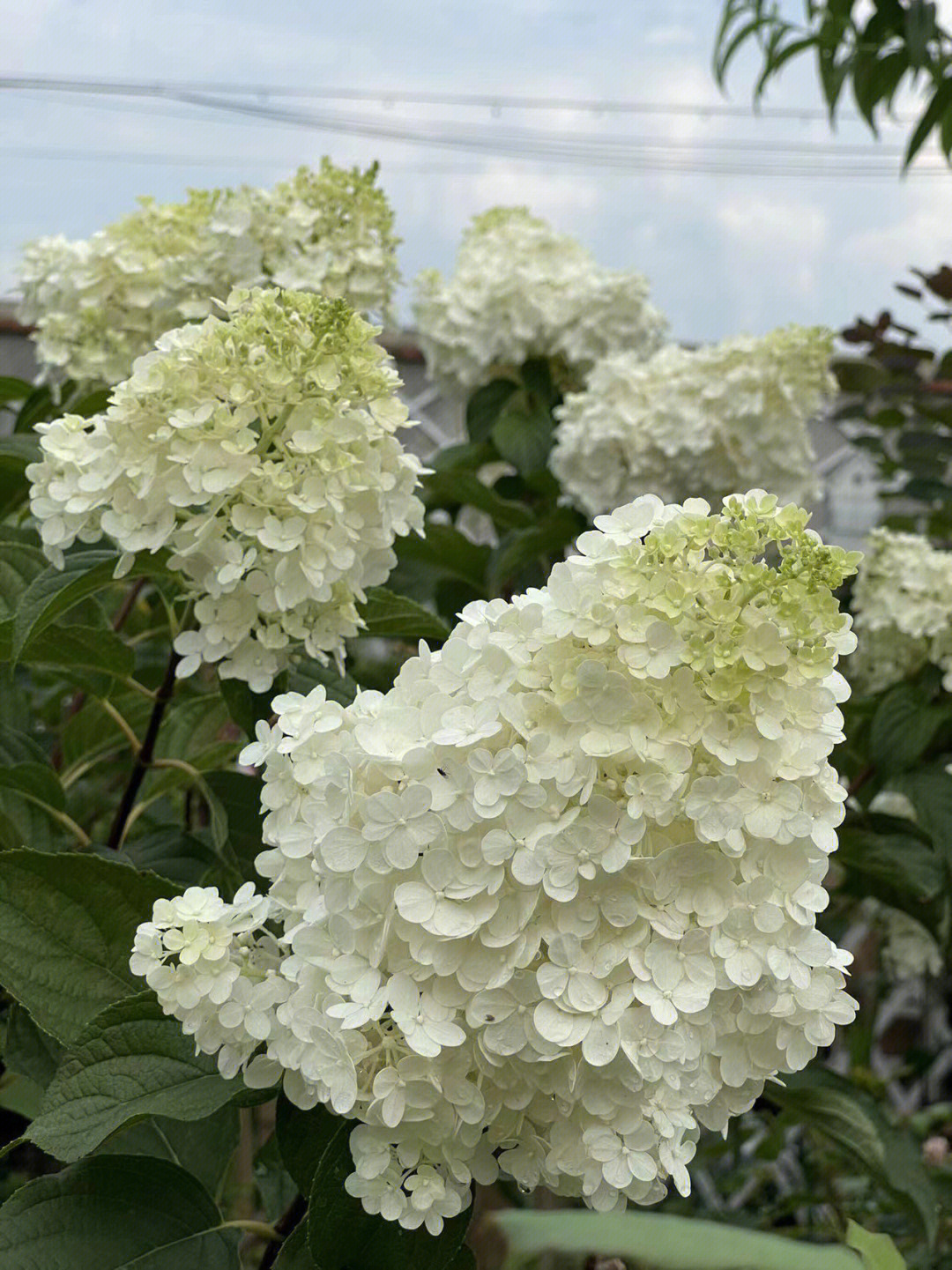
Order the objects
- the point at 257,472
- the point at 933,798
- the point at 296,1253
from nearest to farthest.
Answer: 1. the point at 296,1253
2. the point at 257,472
3. the point at 933,798

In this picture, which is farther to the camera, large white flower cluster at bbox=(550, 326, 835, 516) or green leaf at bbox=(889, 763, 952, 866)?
large white flower cluster at bbox=(550, 326, 835, 516)

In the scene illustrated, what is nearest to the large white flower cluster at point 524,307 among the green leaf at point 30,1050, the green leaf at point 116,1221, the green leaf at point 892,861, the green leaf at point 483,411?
the green leaf at point 483,411

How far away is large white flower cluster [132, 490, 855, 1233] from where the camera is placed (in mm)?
476

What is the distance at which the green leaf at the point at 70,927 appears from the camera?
64 cm

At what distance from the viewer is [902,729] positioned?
1.35 meters

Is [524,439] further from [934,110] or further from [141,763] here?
[141,763]

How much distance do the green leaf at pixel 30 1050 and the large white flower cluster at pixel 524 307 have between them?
1099mm

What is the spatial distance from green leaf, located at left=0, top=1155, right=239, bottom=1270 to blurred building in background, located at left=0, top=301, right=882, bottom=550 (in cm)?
185

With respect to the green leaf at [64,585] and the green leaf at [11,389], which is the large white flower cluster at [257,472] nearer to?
the green leaf at [64,585]

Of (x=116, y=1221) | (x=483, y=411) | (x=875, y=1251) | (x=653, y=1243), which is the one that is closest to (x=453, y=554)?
(x=483, y=411)

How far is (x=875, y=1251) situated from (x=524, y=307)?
1419 millimetres

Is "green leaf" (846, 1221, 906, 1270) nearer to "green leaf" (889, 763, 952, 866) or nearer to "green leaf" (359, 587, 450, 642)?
"green leaf" (359, 587, 450, 642)

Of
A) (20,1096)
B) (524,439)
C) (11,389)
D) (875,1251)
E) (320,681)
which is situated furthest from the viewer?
(524,439)

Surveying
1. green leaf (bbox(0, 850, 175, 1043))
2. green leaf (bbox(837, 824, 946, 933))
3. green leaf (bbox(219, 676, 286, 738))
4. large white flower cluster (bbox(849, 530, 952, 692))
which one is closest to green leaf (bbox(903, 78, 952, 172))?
large white flower cluster (bbox(849, 530, 952, 692))
